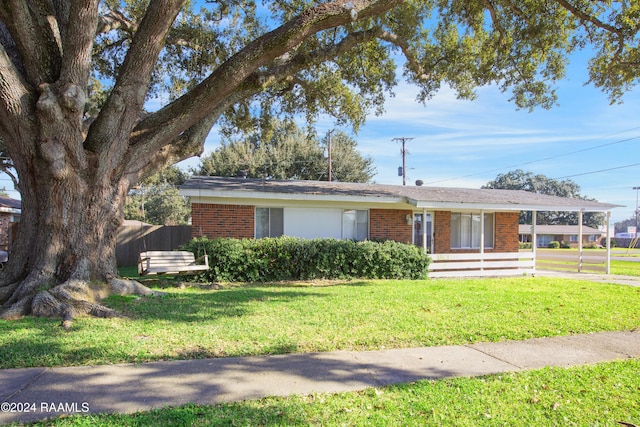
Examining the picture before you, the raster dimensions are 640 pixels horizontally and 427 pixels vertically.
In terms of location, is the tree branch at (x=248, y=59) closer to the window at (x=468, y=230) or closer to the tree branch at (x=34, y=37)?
the tree branch at (x=34, y=37)

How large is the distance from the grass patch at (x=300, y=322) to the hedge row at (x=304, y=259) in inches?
58.3

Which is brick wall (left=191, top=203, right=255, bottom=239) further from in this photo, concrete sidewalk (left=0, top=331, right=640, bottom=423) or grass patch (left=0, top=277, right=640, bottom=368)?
concrete sidewalk (left=0, top=331, right=640, bottom=423)

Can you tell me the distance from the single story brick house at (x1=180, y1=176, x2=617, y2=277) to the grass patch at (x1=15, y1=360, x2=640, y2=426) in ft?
33.4

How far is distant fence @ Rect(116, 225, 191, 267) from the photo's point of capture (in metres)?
17.4

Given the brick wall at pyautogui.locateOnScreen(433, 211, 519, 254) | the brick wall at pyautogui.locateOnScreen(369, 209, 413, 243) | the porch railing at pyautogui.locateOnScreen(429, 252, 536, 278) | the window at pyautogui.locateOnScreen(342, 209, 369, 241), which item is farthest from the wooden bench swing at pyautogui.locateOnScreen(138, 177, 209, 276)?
the brick wall at pyautogui.locateOnScreen(433, 211, 519, 254)

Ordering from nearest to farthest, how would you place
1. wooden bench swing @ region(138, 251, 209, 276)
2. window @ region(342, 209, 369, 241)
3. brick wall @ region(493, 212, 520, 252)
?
wooden bench swing @ region(138, 251, 209, 276) < window @ region(342, 209, 369, 241) < brick wall @ region(493, 212, 520, 252)

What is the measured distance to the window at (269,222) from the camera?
584 inches

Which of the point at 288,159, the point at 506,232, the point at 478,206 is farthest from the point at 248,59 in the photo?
the point at 288,159

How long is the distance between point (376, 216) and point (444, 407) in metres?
12.7

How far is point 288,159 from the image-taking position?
3497 centimetres

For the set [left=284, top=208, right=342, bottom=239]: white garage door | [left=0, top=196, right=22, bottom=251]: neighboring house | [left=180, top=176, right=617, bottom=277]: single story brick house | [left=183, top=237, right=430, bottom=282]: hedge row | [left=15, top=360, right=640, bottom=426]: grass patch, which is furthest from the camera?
[left=0, top=196, right=22, bottom=251]: neighboring house

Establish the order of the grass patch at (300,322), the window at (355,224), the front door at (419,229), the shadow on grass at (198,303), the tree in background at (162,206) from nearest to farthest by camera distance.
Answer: the grass patch at (300,322) → the shadow on grass at (198,303) → the window at (355,224) → the front door at (419,229) → the tree in background at (162,206)

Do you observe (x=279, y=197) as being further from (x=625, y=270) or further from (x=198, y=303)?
(x=625, y=270)

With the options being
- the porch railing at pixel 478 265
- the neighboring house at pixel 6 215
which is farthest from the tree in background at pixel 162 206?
the porch railing at pixel 478 265
